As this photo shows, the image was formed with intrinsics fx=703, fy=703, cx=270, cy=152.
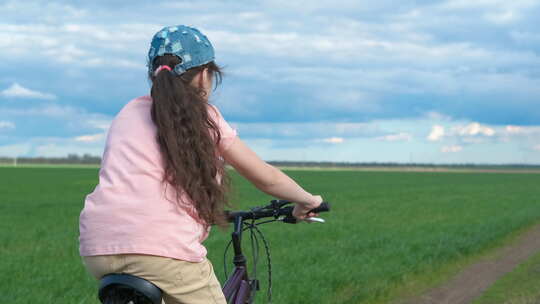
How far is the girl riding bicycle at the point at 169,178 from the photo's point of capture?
2.57 meters

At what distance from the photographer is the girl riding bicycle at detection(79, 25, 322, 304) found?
2.57 meters

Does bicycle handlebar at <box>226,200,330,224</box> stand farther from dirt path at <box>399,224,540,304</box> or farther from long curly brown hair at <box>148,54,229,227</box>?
dirt path at <box>399,224,540,304</box>

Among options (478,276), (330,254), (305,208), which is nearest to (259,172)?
(305,208)

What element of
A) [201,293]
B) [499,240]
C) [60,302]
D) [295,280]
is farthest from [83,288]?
[499,240]

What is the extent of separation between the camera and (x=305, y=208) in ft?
10.2

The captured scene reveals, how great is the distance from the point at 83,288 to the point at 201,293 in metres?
5.74

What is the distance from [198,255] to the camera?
105 inches

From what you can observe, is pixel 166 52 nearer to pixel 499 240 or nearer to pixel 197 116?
pixel 197 116

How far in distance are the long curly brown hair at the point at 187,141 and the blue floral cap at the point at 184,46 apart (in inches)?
1.2

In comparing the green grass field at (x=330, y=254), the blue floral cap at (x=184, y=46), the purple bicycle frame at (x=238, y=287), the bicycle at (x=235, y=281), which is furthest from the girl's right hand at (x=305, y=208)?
the blue floral cap at (x=184, y=46)

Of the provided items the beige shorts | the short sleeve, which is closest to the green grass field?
the short sleeve

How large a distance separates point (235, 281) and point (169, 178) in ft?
3.39

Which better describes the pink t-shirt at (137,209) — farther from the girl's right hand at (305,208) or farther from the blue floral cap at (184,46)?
the girl's right hand at (305,208)

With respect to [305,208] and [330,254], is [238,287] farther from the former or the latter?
[330,254]
